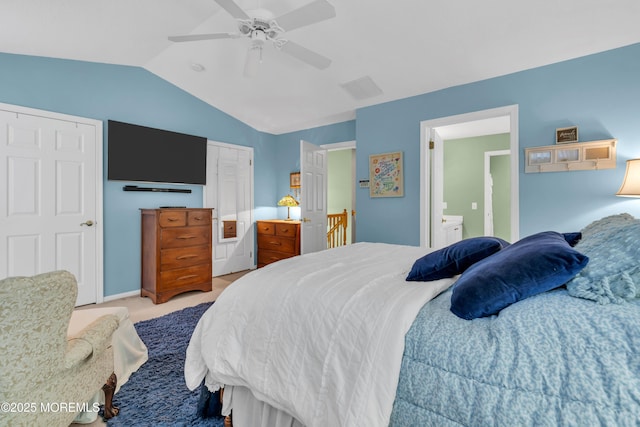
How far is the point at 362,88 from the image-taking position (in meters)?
3.67

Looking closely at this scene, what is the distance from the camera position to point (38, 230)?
3.03 m

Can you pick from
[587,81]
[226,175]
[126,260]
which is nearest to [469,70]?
[587,81]

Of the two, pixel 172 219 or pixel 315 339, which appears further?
pixel 172 219

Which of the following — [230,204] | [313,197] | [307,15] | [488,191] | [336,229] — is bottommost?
[336,229]

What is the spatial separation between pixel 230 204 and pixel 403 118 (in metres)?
2.95

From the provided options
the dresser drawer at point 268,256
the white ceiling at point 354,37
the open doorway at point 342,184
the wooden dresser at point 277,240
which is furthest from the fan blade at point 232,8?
the open doorway at point 342,184

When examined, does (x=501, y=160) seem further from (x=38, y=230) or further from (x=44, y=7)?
(x=38, y=230)

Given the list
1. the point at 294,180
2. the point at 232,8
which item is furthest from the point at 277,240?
the point at 232,8

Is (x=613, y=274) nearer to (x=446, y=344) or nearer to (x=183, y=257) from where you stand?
(x=446, y=344)

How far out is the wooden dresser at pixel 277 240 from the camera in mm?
4660

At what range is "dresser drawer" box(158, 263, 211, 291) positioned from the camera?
348 cm

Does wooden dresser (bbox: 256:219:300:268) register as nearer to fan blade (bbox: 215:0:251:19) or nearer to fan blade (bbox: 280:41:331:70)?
fan blade (bbox: 280:41:331:70)

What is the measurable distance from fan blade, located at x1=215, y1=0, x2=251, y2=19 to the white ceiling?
0.61m

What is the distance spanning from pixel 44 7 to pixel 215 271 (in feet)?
11.4
